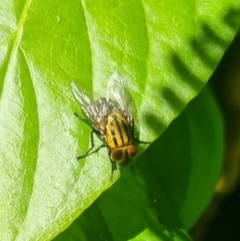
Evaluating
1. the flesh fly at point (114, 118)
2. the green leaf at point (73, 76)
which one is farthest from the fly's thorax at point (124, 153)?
the green leaf at point (73, 76)

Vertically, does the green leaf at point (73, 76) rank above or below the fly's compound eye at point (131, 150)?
above

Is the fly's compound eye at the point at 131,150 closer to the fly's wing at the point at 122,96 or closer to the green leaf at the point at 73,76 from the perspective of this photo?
the fly's wing at the point at 122,96

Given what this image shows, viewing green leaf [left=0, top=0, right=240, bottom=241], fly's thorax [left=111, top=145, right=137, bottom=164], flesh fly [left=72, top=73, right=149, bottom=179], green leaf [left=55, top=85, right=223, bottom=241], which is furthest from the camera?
green leaf [left=55, top=85, right=223, bottom=241]

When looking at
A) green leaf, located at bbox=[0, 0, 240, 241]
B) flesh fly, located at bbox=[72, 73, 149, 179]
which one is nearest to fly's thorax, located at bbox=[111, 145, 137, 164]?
flesh fly, located at bbox=[72, 73, 149, 179]

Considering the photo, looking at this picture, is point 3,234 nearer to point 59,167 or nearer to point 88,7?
point 59,167

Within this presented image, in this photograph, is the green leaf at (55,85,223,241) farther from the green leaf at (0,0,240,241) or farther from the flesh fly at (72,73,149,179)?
the green leaf at (0,0,240,241)

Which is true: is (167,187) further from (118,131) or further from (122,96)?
(122,96)
